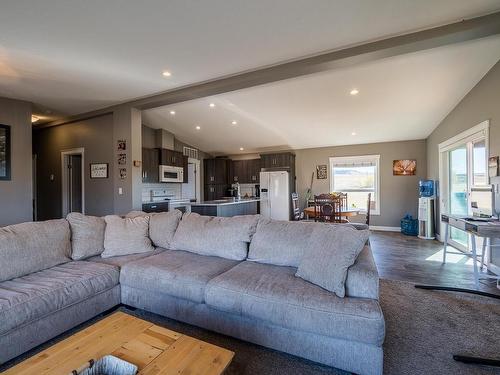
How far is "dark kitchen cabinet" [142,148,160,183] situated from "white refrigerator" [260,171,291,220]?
9.96 feet

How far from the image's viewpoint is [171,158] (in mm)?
6566

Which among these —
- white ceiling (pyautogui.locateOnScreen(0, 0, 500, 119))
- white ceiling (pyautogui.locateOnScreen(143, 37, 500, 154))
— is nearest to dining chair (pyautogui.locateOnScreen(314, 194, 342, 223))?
white ceiling (pyautogui.locateOnScreen(143, 37, 500, 154))

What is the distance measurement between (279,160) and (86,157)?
4.92m

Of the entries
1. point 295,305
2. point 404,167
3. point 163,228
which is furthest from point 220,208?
point 404,167

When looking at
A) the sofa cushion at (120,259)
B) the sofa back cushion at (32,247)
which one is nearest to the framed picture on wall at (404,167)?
the sofa cushion at (120,259)

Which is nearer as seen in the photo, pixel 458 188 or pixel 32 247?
pixel 32 247

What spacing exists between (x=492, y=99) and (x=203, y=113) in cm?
483

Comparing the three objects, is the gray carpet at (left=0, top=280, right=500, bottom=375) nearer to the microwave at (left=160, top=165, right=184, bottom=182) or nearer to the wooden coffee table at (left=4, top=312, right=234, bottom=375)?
the wooden coffee table at (left=4, top=312, right=234, bottom=375)

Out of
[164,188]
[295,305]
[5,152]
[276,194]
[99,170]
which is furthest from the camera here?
[276,194]

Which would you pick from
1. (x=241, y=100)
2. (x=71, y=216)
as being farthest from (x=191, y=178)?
(x=71, y=216)

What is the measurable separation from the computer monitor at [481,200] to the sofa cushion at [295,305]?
2.97 m

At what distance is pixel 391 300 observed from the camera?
8.27 feet

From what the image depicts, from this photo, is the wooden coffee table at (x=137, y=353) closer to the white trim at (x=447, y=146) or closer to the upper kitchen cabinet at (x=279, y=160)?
the white trim at (x=447, y=146)

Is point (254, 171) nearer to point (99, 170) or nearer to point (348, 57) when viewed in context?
point (99, 170)
